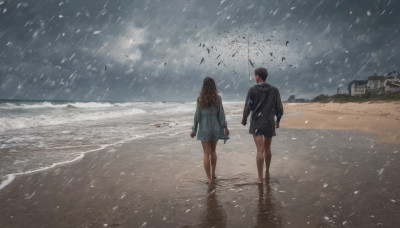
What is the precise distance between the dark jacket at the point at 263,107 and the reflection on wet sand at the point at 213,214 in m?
1.45

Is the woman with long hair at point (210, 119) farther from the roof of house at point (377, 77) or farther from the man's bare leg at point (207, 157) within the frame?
the roof of house at point (377, 77)

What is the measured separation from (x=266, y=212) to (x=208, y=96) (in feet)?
7.20

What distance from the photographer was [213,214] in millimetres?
3291

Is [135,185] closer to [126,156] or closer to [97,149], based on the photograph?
[126,156]

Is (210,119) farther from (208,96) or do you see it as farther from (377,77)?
(377,77)

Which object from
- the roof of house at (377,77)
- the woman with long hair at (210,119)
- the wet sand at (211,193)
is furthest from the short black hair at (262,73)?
the roof of house at (377,77)

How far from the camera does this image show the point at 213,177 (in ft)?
15.6

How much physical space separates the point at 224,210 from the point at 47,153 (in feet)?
19.7

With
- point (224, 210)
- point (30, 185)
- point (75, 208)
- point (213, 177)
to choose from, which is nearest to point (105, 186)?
point (75, 208)

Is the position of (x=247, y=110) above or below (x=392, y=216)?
above

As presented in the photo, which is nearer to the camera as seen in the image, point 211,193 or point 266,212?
point 266,212

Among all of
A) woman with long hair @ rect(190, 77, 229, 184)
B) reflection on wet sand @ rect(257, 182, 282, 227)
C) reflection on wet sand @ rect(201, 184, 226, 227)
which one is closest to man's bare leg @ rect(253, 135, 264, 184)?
reflection on wet sand @ rect(257, 182, 282, 227)

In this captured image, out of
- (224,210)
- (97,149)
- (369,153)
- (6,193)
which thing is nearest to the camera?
(224,210)

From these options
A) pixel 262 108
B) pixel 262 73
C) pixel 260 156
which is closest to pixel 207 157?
pixel 260 156
